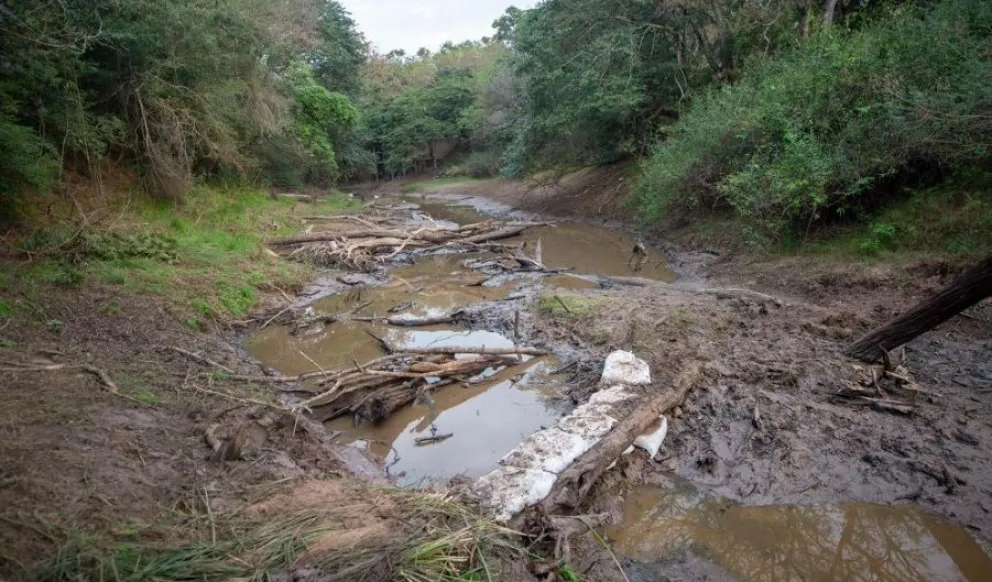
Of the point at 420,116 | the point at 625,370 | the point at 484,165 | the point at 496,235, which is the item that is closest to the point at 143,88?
the point at 496,235

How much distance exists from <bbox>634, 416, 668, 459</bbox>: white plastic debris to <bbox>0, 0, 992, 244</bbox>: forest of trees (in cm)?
628

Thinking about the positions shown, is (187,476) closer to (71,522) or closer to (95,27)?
(71,522)

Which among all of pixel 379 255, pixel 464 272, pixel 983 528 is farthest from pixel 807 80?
pixel 379 255

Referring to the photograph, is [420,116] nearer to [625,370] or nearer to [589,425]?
[625,370]

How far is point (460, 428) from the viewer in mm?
5629

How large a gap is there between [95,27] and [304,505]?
407 inches

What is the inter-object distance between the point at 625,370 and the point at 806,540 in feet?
7.87

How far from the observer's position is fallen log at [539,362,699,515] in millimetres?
3832

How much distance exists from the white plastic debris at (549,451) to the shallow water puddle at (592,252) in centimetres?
734

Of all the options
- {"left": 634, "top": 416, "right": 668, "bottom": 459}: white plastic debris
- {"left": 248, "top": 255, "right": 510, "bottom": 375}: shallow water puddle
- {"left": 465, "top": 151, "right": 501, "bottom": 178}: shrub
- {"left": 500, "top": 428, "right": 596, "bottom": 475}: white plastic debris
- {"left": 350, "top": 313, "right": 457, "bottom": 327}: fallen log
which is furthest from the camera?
{"left": 465, "top": 151, "right": 501, "bottom": 178}: shrub

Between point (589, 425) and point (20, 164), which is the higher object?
point (20, 164)

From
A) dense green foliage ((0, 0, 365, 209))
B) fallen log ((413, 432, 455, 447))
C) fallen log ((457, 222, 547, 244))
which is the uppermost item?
dense green foliage ((0, 0, 365, 209))

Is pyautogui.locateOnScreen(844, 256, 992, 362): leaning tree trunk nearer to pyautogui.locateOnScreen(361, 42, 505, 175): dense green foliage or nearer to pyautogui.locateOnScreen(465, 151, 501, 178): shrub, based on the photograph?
pyautogui.locateOnScreen(465, 151, 501, 178): shrub

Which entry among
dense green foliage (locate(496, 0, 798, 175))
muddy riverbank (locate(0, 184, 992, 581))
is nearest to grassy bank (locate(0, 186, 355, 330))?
muddy riverbank (locate(0, 184, 992, 581))
